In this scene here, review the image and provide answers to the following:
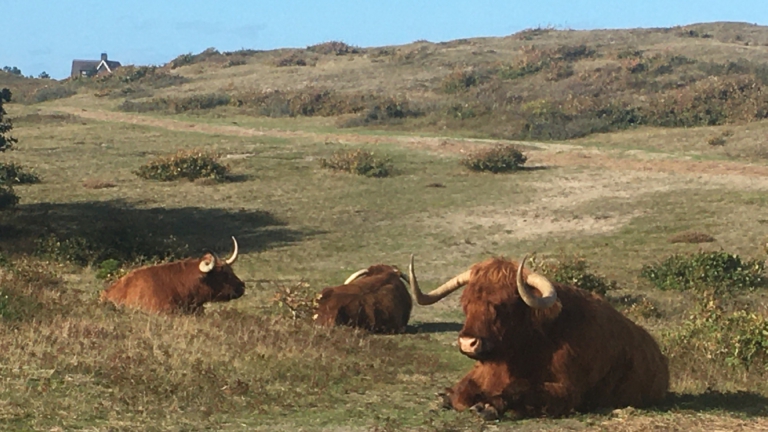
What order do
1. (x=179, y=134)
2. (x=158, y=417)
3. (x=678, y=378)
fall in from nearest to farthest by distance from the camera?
(x=158, y=417), (x=678, y=378), (x=179, y=134)

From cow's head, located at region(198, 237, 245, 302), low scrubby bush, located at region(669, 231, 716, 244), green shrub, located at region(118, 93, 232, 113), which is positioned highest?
green shrub, located at region(118, 93, 232, 113)

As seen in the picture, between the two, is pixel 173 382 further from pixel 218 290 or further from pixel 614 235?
pixel 614 235

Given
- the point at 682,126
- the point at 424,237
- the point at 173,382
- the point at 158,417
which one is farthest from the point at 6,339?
the point at 682,126

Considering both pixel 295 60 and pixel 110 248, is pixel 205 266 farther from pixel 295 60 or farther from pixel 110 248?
pixel 295 60

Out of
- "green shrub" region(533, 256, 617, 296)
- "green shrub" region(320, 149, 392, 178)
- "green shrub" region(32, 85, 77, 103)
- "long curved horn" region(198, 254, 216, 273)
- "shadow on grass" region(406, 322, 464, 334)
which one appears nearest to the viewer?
"long curved horn" region(198, 254, 216, 273)

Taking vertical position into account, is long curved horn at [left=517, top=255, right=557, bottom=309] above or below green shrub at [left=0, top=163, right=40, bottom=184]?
above

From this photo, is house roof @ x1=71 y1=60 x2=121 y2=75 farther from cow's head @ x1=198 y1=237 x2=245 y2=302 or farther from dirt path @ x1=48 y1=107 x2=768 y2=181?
cow's head @ x1=198 y1=237 x2=245 y2=302

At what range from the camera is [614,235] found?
22078 mm

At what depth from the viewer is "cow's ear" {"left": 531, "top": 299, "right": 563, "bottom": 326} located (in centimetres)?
789

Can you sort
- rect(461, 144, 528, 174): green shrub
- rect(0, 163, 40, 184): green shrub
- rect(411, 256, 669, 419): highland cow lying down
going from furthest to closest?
rect(461, 144, 528, 174): green shrub < rect(0, 163, 40, 184): green shrub < rect(411, 256, 669, 419): highland cow lying down

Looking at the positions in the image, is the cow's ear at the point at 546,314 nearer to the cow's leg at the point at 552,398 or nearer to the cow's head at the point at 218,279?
the cow's leg at the point at 552,398

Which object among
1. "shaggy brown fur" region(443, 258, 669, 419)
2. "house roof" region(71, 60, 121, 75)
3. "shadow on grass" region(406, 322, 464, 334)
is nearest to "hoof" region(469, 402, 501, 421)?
"shaggy brown fur" region(443, 258, 669, 419)

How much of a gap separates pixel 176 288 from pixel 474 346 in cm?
707

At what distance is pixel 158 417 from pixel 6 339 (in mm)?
2668
